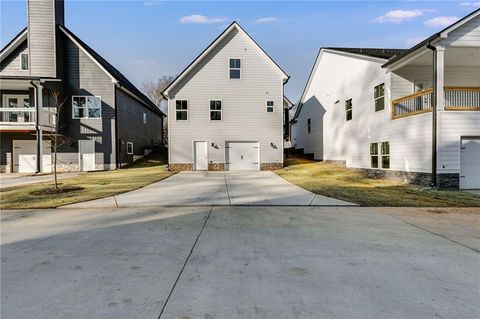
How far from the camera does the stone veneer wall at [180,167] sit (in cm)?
2002

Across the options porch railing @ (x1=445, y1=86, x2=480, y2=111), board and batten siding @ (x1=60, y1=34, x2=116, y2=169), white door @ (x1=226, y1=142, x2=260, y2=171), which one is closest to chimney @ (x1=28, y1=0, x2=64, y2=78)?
board and batten siding @ (x1=60, y1=34, x2=116, y2=169)

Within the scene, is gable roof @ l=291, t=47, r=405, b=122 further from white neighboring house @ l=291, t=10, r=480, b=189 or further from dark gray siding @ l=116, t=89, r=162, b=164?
dark gray siding @ l=116, t=89, r=162, b=164

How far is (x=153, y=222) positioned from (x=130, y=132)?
1968 centimetres

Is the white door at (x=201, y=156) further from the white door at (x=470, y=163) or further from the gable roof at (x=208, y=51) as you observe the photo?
the white door at (x=470, y=163)

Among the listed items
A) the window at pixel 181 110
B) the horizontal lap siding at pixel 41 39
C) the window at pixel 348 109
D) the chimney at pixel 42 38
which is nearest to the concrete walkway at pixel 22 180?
the chimney at pixel 42 38

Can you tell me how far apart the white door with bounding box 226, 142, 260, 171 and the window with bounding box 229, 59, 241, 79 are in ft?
16.1

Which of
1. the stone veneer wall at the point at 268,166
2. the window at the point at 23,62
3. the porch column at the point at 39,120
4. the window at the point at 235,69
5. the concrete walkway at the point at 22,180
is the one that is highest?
the window at the point at 23,62

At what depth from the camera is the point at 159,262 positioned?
414 cm

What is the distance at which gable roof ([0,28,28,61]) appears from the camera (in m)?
20.4

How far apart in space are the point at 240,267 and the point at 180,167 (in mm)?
16725

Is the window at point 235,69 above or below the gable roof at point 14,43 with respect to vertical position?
below

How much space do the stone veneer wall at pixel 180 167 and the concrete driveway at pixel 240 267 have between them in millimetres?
13109

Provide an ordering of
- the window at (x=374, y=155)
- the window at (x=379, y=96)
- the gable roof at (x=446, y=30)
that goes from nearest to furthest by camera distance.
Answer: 1. the gable roof at (x=446, y=30)
2. the window at (x=379, y=96)
3. the window at (x=374, y=155)

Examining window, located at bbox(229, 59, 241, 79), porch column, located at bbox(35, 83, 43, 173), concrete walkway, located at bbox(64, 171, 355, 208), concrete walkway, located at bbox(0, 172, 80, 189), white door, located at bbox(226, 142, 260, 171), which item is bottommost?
concrete walkway, located at bbox(64, 171, 355, 208)
